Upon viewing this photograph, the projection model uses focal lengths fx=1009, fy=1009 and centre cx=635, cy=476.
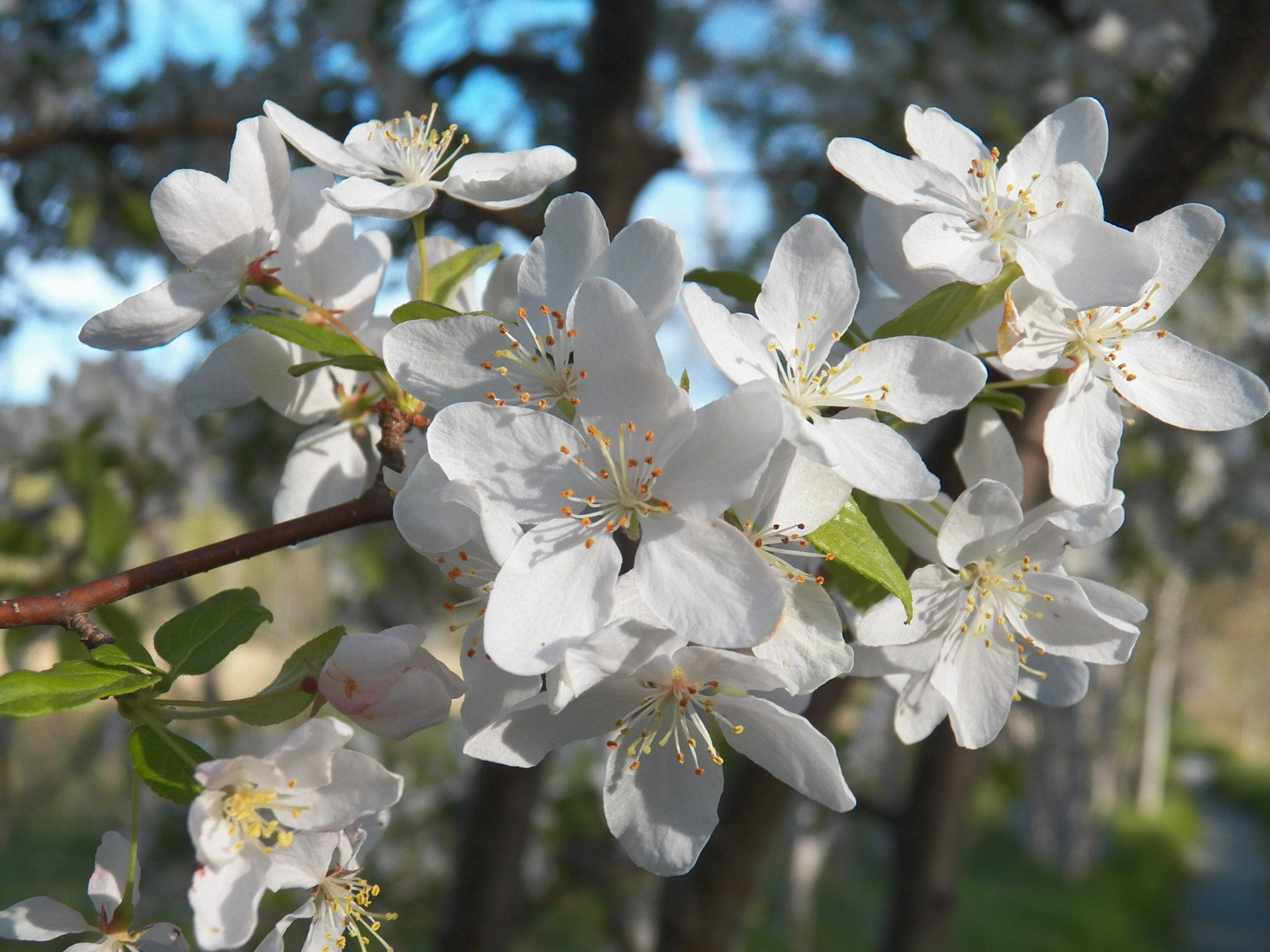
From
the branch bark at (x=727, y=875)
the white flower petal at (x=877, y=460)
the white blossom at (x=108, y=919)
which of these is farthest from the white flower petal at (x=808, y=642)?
the branch bark at (x=727, y=875)

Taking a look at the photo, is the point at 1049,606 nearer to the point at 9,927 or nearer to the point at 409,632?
the point at 409,632

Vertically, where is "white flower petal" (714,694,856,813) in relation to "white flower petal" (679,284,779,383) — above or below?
below

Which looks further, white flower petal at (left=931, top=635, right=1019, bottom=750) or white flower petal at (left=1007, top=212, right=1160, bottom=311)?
white flower petal at (left=931, top=635, right=1019, bottom=750)

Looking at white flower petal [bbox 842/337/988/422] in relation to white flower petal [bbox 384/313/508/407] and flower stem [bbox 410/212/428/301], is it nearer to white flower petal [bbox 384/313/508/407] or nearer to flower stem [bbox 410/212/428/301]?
white flower petal [bbox 384/313/508/407]

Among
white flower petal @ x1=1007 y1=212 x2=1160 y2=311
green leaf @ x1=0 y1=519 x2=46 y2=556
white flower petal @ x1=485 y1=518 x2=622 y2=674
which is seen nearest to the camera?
white flower petal @ x1=485 y1=518 x2=622 y2=674

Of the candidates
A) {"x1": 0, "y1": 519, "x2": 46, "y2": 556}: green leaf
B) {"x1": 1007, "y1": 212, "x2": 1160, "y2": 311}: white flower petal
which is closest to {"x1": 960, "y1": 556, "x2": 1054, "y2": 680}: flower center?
{"x1": 1007, "y1": 212, "x2": 1160, "y2": 311}: white flower petal

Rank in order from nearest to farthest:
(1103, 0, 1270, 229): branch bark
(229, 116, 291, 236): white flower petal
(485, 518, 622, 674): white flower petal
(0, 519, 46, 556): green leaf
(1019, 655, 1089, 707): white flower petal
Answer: (485, 518, 622, 674): white flower petal
(229, 116, 291, 236): white flower petal
(1019, 655, 1089, 707): white flower petal
(1103, 0, 1270, 229): branch bark
(0, 519, 46, 556): green leaf

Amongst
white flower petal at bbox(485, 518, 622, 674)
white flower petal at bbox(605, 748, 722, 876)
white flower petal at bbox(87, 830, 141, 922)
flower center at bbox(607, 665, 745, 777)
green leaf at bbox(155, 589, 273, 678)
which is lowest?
white flower petal at bbox(605, 748, 722, 876)

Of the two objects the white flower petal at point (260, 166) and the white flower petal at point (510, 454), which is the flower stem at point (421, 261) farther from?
the white flower petal at point (510, 454)

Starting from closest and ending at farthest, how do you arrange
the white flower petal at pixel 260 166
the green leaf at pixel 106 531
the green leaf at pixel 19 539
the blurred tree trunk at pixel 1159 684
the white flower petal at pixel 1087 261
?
the white flower petal at pixel 1087 261, the white flower petal at pixel 260 166, the green leaf at pixel 106 531, the green leaf at pixel 19 539, the blurred tree trunk at pixel 1159 684
